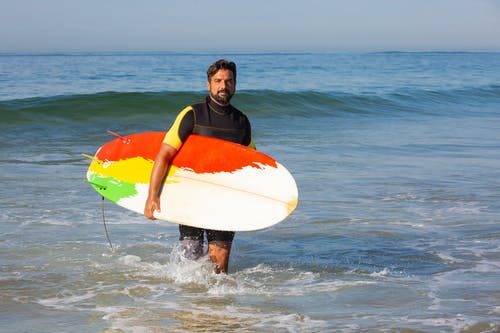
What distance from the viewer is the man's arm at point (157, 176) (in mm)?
4680

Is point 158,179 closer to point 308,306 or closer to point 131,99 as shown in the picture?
point 308,306

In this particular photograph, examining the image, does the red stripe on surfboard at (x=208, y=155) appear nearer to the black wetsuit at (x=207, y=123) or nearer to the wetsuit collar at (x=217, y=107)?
the black wetsuit at (x=207, y=123)

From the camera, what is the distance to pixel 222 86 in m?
4.54

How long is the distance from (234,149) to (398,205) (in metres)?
3.56

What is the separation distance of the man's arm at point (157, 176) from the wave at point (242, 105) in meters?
11.6

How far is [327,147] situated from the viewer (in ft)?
41.6

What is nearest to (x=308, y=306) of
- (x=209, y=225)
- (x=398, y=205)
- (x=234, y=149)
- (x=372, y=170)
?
(x=209, y=225)

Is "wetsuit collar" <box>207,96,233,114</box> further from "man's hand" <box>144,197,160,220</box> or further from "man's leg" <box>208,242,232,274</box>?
"man's leg" <box>208,242,232,274</box>

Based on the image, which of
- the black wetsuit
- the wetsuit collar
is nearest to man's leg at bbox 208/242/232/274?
the black wetsuit

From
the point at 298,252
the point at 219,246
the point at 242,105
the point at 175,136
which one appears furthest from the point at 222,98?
the point at 242,105

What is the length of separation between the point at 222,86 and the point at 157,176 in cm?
72

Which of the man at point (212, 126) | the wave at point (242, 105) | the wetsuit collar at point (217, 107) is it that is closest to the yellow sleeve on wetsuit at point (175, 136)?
the man at point (212, 126)

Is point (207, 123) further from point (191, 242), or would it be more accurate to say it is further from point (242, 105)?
point (242, 105)

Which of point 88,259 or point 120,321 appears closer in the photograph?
point 120,321
